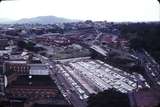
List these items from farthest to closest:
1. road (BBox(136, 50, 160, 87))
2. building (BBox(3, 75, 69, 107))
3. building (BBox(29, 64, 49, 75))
→ building (BBox(29, 64, 49, 75)), road (BBox(136, 50, 160, 87)), building (BBox(3, 75, 69, 107))

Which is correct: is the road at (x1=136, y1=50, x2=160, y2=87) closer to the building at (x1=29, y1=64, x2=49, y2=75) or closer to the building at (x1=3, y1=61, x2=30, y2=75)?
the building at (x1=29, y1=64, x2=49, y2=75)

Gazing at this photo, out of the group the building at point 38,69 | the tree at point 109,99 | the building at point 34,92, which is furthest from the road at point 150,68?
the building at point 38,69

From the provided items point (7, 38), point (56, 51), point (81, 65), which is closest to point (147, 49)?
point (81, 65)

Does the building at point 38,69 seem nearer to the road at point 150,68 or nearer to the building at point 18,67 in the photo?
the building at point 18,67

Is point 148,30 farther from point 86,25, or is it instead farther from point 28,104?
point 28,104

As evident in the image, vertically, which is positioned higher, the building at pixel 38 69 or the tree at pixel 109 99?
the building at pixel 38 69

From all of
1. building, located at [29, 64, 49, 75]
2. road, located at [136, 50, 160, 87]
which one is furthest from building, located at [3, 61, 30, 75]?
road, located at [136, 50, 160, 87]

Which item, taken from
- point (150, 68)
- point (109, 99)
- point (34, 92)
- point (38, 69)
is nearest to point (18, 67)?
point (38, 69)

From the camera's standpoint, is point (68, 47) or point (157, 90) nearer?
point (157, 90)
